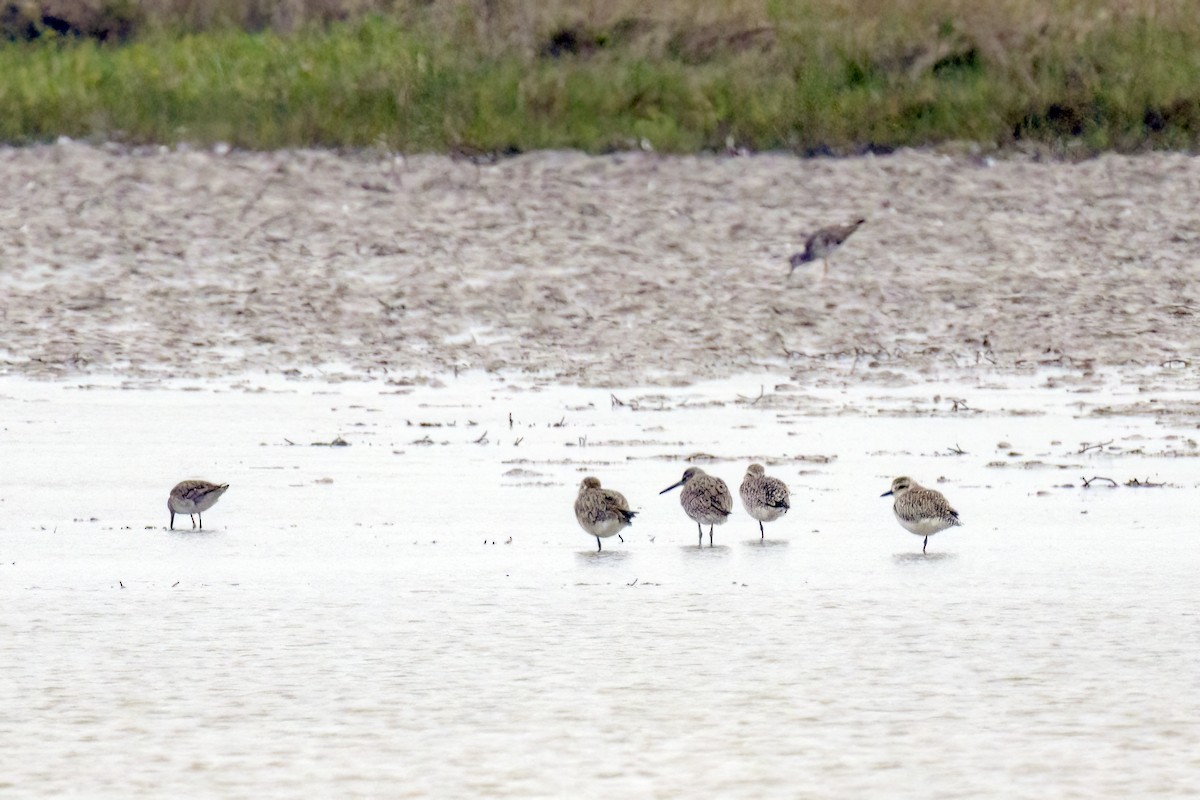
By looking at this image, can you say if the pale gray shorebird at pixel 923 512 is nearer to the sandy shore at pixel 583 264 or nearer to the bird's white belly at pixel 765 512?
the bird's white belly at pixel 765 512

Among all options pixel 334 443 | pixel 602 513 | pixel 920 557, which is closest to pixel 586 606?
pixel 602 513

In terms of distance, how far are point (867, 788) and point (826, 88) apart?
18.2 meters

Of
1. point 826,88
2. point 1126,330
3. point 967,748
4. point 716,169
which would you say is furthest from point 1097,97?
point 967,748

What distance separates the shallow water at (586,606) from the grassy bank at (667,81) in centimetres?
923

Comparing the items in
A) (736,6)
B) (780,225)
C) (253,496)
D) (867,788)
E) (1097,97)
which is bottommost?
(867,788)

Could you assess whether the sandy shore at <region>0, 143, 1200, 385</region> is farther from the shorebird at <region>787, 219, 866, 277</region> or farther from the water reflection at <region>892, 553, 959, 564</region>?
the water reflection at <region>892, 553, 959, 564</region>

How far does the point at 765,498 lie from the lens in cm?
981

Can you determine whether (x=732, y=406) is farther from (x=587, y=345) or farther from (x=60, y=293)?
(x=60, y=293)

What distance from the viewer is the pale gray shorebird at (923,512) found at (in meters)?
9.38

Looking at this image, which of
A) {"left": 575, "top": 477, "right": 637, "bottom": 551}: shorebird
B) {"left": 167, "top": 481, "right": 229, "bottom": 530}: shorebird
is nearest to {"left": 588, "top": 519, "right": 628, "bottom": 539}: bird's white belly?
{"left": 575, "top": 477, "right": 637, "bottom": 551}: shorebird

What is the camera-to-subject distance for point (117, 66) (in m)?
24.9

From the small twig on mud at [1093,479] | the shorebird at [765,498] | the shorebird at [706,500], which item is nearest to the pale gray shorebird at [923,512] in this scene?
the shorebird at [765,498]

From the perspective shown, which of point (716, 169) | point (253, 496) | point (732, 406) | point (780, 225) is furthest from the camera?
point (716, 169)

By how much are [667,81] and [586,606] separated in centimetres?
1598
